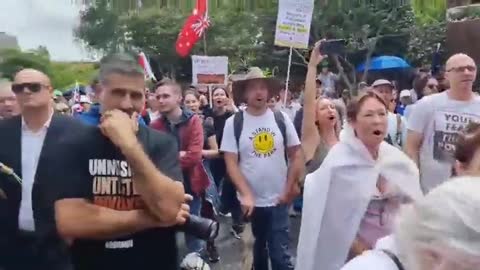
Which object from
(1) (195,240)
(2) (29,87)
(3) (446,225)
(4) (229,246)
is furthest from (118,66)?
(4) (229,246)

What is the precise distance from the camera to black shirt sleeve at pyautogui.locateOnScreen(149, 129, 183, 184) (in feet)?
13.5

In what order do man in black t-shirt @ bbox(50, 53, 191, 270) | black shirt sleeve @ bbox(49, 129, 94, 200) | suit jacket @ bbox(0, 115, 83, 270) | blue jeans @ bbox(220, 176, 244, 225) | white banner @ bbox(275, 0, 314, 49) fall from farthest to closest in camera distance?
1. white banner @ bbox(275, 0, 314, 49)
2. blue jeans @ bbox(220, 176, 244, 225)
3. suit jacket @ bbox(0, 115, 83, 270)
4. black shirt sleeve @ bbox(49, 129, 94, 200)
5. man in black t-shirt @ bbox(50, 53, 191, 270)

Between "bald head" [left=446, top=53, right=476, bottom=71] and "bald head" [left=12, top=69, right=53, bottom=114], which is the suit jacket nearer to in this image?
"bald head" [left=12, top=69, right=53, bottom=114]

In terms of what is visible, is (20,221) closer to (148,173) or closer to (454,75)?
(148,173)

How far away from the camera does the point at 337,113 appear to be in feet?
21.2

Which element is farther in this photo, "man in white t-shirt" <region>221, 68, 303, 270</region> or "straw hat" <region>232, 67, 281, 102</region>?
"straw hat" <region>232, 67, 281, 102</region>

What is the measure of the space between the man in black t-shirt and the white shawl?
3.66ft

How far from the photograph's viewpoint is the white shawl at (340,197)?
193 inches

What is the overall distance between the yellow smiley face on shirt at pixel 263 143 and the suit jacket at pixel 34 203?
2453 millimetres

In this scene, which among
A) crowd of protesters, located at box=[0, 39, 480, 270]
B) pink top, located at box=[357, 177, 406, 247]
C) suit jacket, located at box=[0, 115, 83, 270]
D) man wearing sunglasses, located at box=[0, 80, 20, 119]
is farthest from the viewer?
man wearing sunglasses, located at box=[0, 80, 20, 119]

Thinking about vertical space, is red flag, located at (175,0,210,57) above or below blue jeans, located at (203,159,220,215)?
above

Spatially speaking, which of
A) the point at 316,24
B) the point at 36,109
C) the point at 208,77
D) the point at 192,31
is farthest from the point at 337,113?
the point at 316,24

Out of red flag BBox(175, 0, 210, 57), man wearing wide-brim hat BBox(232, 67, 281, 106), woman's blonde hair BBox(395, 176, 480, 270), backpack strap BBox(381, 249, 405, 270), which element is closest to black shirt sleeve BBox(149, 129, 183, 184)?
backpack strap BBox(381, 249, 405, 270)

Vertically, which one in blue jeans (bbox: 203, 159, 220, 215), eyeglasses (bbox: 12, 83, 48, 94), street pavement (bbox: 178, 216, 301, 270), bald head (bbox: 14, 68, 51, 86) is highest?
bald head (bbox: 14, 68, 51, 86)
